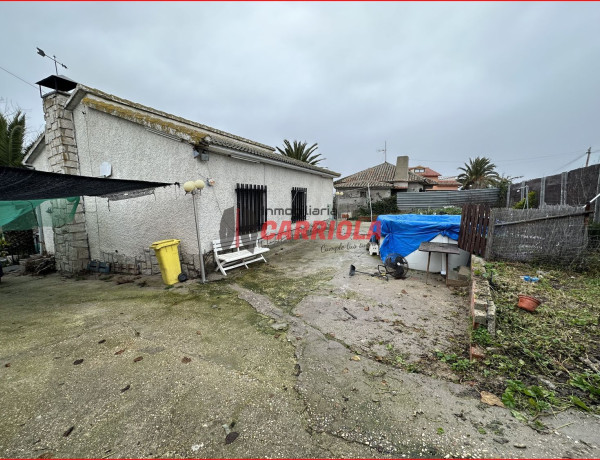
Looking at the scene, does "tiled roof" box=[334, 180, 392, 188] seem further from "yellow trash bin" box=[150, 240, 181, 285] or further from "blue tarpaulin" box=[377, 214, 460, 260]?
"yellow trash bin" box=[150, 240, 181, 285]

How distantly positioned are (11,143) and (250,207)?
11.2 meters

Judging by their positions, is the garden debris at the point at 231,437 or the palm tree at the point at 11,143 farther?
the palm tree at the point at 11,143

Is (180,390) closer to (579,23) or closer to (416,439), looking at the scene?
(416,439)

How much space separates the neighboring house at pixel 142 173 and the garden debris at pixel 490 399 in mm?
6157

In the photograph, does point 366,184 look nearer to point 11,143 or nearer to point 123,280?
point 123,280

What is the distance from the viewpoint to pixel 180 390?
249 centimetres

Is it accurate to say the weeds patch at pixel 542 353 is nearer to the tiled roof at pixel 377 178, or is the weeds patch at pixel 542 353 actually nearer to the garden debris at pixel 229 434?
the garden debris at pixel 229 434

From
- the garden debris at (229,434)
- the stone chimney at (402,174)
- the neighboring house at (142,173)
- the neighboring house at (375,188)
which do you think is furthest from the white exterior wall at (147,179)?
the stone chimney at (402,174)

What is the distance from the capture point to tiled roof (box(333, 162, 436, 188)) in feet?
76.2

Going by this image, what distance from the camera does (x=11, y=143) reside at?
10281 millimetres

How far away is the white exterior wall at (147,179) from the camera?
6.43 m

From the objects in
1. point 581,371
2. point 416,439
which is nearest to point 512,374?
point 581,371

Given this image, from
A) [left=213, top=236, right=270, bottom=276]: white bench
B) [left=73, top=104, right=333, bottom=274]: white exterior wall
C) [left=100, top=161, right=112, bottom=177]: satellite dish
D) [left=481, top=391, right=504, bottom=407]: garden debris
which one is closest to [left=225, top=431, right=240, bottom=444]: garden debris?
[left=481, top=391, right=504, bottom=407]: garden debris

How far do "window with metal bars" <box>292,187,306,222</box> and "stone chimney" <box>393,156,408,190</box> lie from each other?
1516cm
